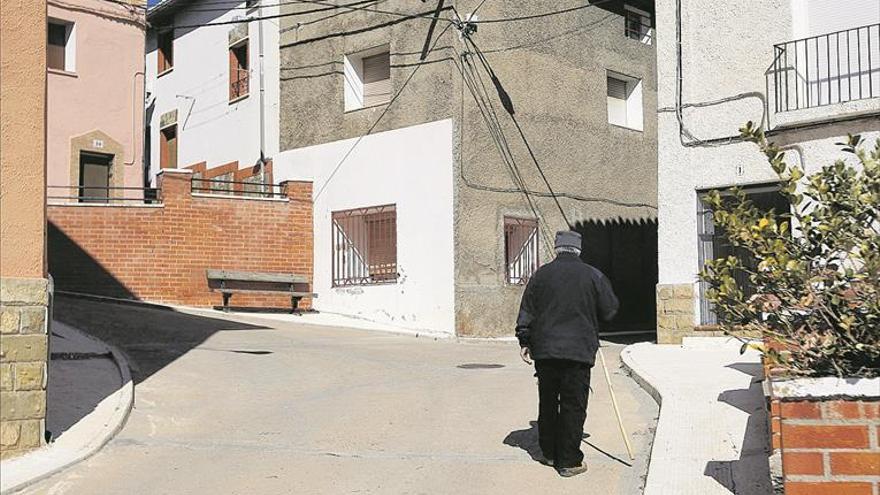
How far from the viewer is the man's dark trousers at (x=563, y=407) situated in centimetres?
710

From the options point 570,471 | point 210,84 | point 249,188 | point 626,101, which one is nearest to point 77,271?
point 249,188

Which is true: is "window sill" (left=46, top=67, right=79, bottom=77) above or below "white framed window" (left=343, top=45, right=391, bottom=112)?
above

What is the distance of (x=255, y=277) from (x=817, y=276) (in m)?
15.8

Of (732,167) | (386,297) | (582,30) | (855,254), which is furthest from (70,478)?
(582,30)

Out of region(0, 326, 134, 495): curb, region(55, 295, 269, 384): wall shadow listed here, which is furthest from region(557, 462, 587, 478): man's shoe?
region(55, 295, 269, 384): wall shadow

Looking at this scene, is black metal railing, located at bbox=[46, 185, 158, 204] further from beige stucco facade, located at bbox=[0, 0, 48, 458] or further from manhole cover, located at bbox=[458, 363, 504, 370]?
beige stucco facade, located at bbox=[0, 0, 48, 458]

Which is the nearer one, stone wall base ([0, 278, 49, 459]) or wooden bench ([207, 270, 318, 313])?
stone wall base ([0, 278, 49, 459])

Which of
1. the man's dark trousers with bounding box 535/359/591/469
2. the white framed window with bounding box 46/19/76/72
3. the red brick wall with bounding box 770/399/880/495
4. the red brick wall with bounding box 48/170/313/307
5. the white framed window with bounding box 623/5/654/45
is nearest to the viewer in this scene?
the red brick wall with bounding box 770/399/880/495

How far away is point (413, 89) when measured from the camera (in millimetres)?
18625

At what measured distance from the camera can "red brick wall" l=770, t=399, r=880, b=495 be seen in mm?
3674

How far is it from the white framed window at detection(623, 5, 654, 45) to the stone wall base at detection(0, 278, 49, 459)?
16.6m

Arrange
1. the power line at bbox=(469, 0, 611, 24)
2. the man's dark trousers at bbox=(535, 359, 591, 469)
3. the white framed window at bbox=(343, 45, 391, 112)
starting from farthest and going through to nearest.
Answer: the white framed window at bbox=(343, 45, 391, 112)
the power line at bbox=(469, 0, 611, 24)
the man's dark trousers at bbox=(535, 359, 591, 469)

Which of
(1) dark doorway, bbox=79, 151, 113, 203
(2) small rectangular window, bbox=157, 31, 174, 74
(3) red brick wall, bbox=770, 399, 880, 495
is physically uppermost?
(2) small rectangular window, bbox=157, 31, 174, 74

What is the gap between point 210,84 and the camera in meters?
24.5
